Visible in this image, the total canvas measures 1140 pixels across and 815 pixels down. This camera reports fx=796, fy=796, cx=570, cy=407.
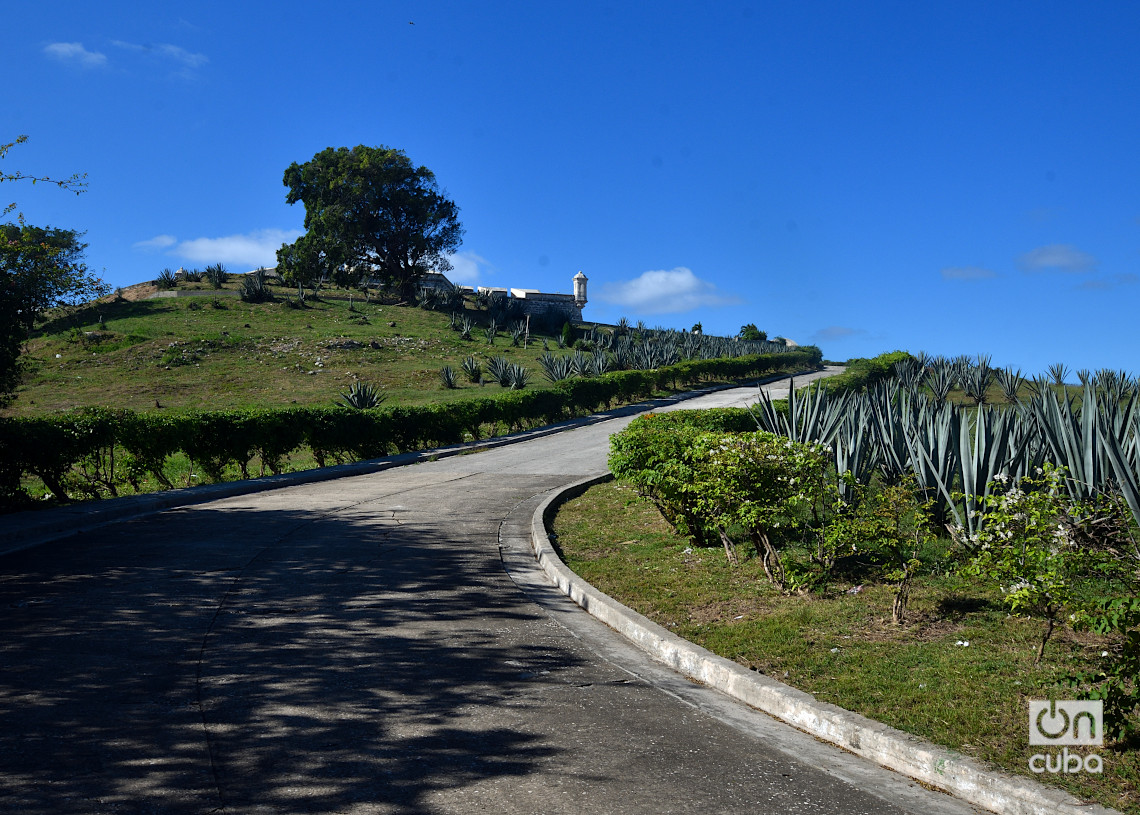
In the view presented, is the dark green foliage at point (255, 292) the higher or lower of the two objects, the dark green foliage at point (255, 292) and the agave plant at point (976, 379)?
the higher

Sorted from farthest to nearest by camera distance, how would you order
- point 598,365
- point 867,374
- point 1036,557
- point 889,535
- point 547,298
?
1. point 547,298
2. point 598,365
3. point 867,374
4. point 889,535
5. point 1036,557

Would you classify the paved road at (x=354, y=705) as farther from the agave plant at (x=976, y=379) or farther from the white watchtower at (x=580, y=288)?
the white watchtower at (x=580, y=288)

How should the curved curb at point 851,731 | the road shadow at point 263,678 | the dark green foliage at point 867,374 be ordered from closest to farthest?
the curved curb at point 851,731 → the road shadow at point 263,678 → the dark green foliage at point 867,374

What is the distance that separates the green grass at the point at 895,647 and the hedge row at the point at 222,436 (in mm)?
8158

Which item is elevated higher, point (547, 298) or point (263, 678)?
point (547, 298)

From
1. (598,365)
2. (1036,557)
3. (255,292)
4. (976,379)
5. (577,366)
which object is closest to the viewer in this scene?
(1036,557)

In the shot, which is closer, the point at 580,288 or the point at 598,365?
the point at 598,365

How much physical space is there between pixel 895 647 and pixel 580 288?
216 feet

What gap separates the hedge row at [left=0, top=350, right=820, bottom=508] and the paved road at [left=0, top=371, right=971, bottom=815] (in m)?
3.36

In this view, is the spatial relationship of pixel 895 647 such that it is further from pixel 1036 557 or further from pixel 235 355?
pixel 235 355

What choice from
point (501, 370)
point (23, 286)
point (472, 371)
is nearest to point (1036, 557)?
point (23, 286)

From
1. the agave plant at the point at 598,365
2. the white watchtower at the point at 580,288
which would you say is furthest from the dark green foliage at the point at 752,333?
the agave plant at the point at 598,365

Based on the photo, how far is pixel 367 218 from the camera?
5753 cm

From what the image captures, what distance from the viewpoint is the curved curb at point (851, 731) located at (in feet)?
11.7
